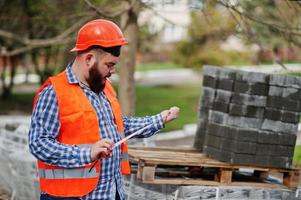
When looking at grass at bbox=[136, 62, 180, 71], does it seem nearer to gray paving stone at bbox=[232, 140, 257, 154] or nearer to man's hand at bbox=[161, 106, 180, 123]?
gray paving stone at bbox=[232, 140, 257, 154]

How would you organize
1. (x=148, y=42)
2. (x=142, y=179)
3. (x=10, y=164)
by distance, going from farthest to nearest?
(x=148, y=42) → (x=10, y=164) → (x=142, y=179)

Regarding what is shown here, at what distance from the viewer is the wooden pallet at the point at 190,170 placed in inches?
226

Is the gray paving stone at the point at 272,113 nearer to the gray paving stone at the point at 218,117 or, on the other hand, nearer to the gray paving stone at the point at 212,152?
the gray paving stone at the point at 218,117

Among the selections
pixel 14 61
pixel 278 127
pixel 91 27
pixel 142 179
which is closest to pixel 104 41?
pixel 91 27

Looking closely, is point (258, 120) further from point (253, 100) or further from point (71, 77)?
point (71, 77)

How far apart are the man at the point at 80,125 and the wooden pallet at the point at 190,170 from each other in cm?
129

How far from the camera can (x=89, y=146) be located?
4281 millimetres

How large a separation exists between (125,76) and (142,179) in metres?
4.71

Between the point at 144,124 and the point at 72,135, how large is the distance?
26.9 inches

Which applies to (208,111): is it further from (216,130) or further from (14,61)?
(14,61)

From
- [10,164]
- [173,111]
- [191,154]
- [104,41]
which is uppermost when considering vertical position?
[104,41]

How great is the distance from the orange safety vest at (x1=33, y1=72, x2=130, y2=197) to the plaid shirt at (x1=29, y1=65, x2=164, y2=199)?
1.5 inches

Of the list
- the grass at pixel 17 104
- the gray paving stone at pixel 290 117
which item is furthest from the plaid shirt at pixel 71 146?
the grass at pixel 17 104

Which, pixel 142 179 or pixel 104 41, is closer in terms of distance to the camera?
pixel 104 41
